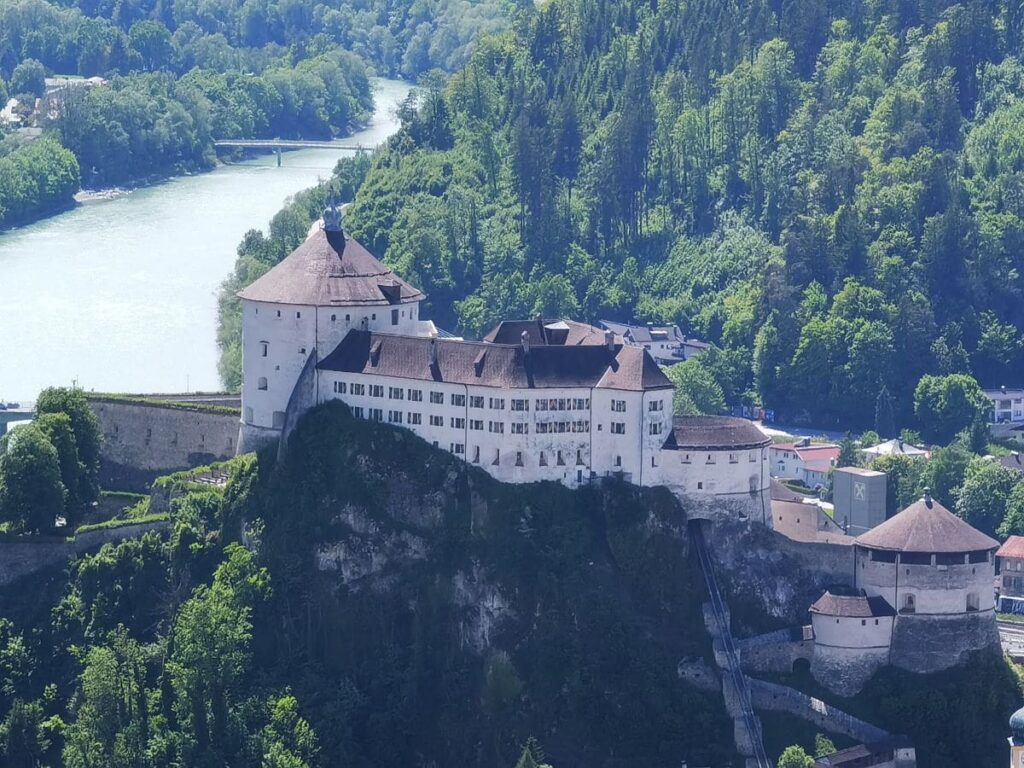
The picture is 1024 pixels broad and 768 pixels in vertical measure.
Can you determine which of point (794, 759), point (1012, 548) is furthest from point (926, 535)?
point (1012, 548)

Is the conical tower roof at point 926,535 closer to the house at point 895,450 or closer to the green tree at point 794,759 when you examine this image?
the green tree at point 794,759

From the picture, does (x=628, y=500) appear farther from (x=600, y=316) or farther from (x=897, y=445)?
(x=600, y=316)

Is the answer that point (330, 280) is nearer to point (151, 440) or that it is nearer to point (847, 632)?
point (151, 440)

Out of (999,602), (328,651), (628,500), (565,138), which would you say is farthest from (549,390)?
(565,138)

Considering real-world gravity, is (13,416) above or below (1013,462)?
above

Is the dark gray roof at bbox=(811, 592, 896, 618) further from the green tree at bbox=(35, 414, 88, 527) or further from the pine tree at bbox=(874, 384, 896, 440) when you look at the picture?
the pine tree at bbox=(874, 384, 896, 440)

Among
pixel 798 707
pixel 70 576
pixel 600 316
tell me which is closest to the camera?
pixel 798 707

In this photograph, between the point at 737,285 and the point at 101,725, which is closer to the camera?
the point at 101,725
